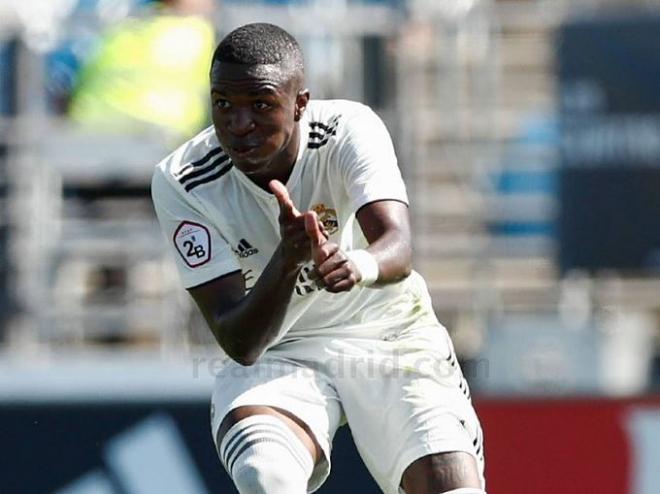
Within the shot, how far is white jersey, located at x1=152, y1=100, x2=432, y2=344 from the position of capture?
17.3 feet

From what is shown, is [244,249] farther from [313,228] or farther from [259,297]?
[313,228]

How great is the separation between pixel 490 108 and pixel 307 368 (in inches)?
158

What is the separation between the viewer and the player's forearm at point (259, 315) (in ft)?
15.6

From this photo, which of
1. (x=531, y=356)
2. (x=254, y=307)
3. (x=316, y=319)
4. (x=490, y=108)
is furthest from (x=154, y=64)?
(x=254, y=307)

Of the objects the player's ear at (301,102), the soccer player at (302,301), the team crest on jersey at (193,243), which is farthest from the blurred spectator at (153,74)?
the player's ear at (301,102)

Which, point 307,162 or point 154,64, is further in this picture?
point 154,64

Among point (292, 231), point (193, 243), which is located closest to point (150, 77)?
point (193, 243)

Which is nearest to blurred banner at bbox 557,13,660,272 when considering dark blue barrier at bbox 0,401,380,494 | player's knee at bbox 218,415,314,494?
dark blue barrier at bbox 0,401,380,494

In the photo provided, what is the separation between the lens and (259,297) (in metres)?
4.82

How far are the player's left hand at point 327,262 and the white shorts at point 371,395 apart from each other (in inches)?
32.3

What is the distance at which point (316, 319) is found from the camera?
5555 millimetres

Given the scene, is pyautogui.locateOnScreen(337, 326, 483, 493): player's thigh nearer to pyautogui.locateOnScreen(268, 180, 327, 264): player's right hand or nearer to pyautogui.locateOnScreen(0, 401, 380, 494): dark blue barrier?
pyautogui.locateOnScreen(268, 180, 327, 264): player's right hand

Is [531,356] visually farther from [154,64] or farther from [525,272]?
[154,64]

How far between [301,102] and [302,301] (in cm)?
68
